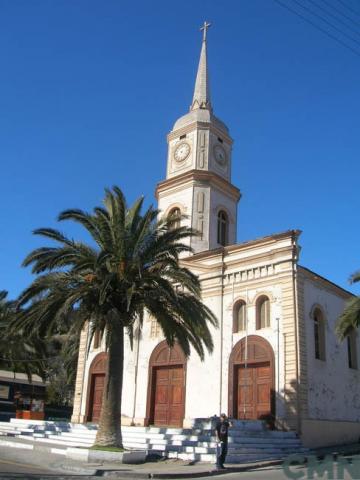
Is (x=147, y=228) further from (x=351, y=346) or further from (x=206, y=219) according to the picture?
(x=351, y=346)

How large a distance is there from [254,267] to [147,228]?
27.7 feet

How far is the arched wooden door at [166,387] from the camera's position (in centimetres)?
2642

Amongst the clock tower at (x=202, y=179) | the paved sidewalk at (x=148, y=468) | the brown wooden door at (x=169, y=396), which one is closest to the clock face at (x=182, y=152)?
the clock tower at (x=202, y=179)

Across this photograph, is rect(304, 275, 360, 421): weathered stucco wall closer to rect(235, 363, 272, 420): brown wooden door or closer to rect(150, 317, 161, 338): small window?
rect(235, 363, 272, 420): brown wooden door

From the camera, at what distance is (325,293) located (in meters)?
26.1

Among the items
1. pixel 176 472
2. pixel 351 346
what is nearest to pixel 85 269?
pixel 176 472

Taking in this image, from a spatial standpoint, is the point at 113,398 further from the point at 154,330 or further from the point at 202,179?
the point at 202,179

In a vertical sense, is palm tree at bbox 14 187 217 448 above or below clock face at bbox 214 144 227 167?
below

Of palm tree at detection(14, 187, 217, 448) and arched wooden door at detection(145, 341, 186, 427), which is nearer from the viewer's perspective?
palm tree at detection(14, 187, 217, 448)

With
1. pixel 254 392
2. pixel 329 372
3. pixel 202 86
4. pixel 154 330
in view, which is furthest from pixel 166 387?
pixel 202 86

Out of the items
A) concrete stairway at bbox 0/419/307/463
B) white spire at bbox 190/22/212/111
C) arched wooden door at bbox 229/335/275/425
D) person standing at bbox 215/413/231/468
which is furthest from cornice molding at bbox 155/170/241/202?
person standing at bbox 215/413/231/468

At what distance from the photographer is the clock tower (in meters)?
31.6

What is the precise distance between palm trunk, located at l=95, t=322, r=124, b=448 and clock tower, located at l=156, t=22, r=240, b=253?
1333cm

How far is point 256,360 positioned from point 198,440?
20.0 ft
